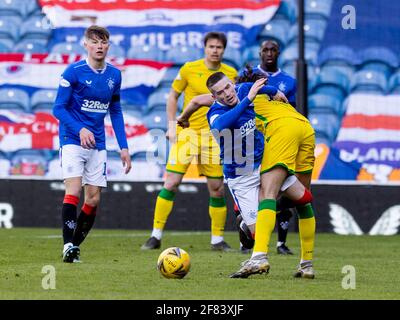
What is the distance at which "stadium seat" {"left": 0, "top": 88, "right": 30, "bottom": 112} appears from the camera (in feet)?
52.3

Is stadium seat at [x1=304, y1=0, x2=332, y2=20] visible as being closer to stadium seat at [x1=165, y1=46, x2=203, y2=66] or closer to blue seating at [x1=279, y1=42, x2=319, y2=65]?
blue seating at [x1=279, y1=42, x2=319, y2=65]

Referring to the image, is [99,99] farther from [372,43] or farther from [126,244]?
[372,43]

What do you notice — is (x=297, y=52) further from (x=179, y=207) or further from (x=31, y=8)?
(x=31, y=8)

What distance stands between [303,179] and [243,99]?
4.84ft

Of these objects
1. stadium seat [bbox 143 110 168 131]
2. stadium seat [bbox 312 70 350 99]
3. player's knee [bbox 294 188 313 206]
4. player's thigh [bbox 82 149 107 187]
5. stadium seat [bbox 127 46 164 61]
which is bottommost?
player's knee [bbox 294 188 313 206]

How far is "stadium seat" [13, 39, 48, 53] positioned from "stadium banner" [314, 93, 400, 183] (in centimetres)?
417

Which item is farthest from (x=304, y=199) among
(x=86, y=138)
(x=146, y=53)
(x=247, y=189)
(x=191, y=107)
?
(x=146, y=53)

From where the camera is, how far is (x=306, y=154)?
28.6 feet

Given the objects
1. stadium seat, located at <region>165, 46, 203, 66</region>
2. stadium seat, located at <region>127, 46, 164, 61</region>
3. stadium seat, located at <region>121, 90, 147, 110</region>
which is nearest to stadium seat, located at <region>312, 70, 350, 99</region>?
stadium seat, located at <region>165, 46, 203, 66</region>

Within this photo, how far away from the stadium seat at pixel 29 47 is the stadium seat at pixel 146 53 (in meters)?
1.23

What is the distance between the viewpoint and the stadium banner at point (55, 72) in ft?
52.4

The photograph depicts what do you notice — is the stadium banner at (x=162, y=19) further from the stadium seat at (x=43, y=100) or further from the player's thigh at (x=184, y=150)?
the player's thigh at (x=184, y=150)

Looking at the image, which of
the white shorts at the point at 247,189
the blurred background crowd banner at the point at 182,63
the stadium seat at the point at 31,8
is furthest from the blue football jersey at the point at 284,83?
the stadium seat at the point at 31,8
